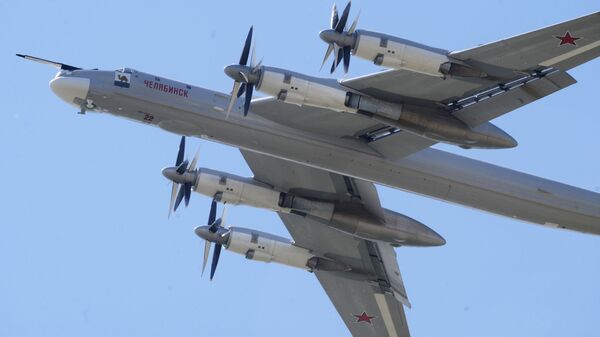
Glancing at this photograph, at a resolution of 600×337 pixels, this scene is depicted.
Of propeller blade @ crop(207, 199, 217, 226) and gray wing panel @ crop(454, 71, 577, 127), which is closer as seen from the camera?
gray wing panel @ crop(454, 71, 577, 127)

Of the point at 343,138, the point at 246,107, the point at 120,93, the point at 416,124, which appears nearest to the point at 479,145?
the point at 416,124

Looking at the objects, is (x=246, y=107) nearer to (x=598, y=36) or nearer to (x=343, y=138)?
(x=343, y=138)

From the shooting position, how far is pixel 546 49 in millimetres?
33844

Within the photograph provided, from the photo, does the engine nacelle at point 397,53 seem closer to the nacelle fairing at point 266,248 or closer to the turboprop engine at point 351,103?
the turboprop engine at point 351,103

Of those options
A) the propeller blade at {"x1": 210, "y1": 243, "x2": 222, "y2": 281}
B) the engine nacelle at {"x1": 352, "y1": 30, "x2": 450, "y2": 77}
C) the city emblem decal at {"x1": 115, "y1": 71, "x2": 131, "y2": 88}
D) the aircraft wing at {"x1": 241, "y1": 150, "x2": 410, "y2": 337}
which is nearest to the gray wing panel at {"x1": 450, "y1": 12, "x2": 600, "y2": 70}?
the engine nacelle at {"x1": 352, "y1": 30, "x2": 450, "y2": 77}

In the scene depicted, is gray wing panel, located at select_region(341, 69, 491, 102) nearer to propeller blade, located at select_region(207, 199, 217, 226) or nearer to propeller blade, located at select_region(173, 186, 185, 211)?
propeller blade, located at select_region(173, 186, 185, 211)

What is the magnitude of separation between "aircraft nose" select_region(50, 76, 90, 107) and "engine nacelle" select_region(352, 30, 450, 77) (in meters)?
9.73

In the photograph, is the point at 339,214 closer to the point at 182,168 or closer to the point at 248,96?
the point at 182,168

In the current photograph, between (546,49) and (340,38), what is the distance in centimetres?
652

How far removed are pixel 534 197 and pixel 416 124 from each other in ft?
22.6

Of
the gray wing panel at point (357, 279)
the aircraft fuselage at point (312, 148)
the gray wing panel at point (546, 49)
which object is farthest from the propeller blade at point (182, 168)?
the gray wing panel at point (546, 49)

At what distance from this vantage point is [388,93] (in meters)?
35.8

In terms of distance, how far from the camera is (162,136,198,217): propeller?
39625 mm

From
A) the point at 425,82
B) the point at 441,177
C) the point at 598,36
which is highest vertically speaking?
the point at 598,36
